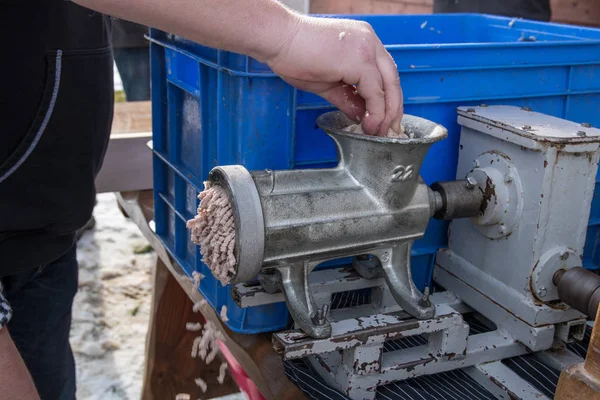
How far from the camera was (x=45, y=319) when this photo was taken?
150cm

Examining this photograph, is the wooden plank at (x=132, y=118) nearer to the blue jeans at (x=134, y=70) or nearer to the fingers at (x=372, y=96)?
the blue jeans at (x=134, y=70)

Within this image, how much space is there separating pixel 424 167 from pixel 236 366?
795mm

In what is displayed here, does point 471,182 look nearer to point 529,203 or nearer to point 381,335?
point 529,203

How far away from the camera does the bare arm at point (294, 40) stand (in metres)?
0.83

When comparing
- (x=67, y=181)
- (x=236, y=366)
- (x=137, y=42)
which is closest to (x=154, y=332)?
(x=236, y=366)

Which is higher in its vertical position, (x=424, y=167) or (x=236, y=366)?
(x=424, y=167)

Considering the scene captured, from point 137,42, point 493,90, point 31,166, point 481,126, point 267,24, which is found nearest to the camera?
point 267,24

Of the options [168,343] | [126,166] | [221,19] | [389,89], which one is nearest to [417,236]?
[389,89]

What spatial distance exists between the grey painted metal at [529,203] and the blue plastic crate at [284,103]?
97 millimetres

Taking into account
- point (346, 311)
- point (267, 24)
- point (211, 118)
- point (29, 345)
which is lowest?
point (29, 345)

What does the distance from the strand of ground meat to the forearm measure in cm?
23

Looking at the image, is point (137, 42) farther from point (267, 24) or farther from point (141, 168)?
point (267, 24)

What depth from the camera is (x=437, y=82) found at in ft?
4.40

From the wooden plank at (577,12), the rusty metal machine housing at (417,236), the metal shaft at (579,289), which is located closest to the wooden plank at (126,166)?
the rusty metal machine housing at (417,236)
